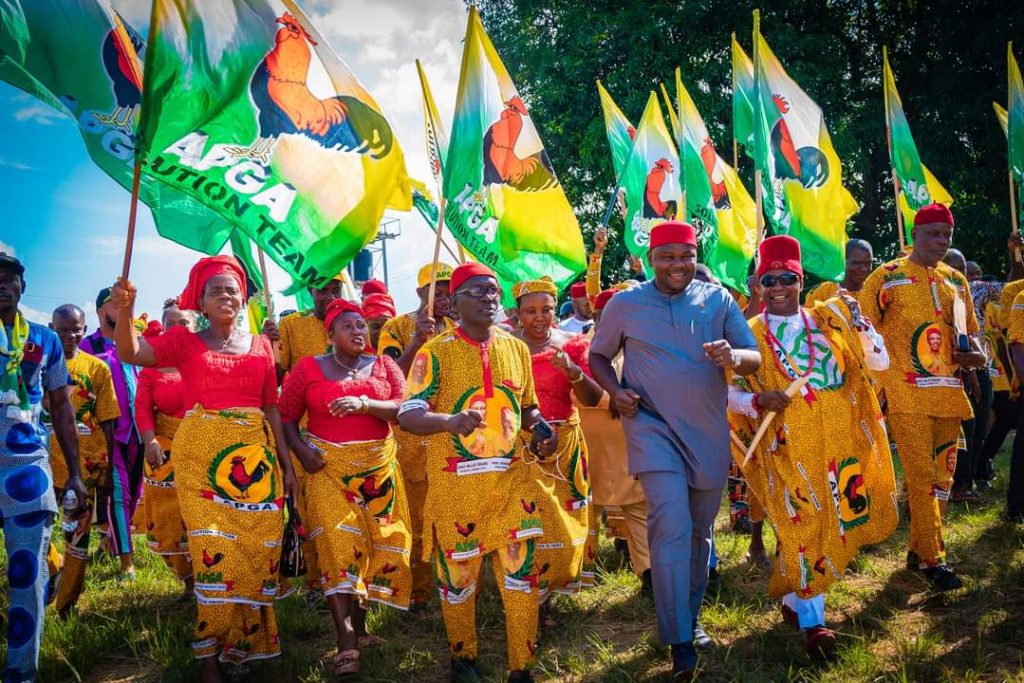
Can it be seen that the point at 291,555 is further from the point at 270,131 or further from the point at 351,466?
the point at 270,131

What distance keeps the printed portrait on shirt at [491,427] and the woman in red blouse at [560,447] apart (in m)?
0.29

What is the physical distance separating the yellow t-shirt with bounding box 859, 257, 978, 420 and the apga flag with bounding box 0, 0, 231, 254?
488 centimetres

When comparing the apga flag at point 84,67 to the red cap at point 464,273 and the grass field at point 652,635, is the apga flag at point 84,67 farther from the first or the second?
the grass field at point 652,635

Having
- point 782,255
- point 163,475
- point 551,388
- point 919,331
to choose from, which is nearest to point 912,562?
point 919,331

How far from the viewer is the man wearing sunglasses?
180 inches

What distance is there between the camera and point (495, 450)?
451 cm

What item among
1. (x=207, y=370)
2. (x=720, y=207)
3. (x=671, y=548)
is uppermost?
(x=720, y=207)

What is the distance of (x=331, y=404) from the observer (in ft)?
15.9

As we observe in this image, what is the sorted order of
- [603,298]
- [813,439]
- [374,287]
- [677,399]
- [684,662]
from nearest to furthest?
[684,662] < [677,399] < [813,439] < [603,298] < [374,287]

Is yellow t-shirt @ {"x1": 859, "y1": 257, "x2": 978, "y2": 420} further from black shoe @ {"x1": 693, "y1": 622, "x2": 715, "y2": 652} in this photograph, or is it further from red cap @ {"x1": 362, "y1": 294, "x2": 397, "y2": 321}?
red cap @ {"x1": 362, "y1": 294, "x2": 397, "y2": 321}

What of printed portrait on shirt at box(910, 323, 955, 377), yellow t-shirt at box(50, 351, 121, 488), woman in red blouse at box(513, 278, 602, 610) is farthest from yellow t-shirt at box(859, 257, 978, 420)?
yellow t-shirt at box(50, 351, 121, 488)

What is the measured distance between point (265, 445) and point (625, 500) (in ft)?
7.92

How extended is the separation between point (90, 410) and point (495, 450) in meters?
3.71

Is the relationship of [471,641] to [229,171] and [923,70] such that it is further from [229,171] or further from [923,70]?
[923,70]
